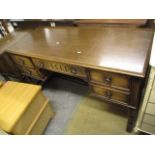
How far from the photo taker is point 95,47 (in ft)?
3.88

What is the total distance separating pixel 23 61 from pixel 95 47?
76cm

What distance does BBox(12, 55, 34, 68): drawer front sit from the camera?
1.48m

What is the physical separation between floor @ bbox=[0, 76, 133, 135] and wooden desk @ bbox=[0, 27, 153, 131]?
47cm

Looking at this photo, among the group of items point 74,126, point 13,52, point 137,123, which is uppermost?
point 13,52

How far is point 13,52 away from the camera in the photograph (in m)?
1.46

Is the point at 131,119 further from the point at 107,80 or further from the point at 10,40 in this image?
the point at 10,40

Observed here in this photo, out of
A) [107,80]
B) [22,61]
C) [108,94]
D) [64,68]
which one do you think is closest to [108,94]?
[108,94]

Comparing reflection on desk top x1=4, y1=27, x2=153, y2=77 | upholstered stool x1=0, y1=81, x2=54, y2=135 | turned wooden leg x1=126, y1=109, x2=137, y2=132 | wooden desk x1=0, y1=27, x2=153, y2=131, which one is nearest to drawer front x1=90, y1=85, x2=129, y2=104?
wooden desk x1=0, y1=27, x2=153, y2=131
